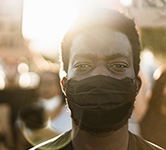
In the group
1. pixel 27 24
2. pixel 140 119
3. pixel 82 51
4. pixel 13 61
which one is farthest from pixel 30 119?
pixel 13 61

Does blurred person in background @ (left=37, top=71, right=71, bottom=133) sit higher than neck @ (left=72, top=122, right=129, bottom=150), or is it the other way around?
neck @ (left=72, top=122, right=129, bottom=150)

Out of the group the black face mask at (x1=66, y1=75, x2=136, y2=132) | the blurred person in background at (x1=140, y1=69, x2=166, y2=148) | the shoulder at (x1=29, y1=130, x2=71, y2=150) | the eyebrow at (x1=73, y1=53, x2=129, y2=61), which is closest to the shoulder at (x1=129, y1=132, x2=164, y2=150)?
the black face mask at (x1=66, y1=75, x2=136, y2=132)

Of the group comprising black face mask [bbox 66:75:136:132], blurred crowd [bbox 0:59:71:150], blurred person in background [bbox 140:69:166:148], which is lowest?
blurred crowd [bbox 0:59:71:150]

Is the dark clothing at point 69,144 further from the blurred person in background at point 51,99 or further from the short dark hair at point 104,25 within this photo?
the blurred person in background at point 51,99

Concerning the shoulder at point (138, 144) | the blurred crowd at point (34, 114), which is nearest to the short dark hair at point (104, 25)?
the shoulder at point (138, 144)

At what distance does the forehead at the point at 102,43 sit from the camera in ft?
8.36

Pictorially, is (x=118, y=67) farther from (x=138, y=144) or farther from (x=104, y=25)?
(x=138, y=144)

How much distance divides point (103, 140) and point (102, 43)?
64 cm

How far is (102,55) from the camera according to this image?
2.54m

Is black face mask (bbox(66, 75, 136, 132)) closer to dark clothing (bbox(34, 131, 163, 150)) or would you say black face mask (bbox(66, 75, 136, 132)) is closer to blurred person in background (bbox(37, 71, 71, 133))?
dark clothing (bbox(34, 131, 163, 150))

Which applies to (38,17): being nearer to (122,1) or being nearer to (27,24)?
(27,24)

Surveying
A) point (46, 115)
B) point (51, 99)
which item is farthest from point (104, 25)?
point (51, 99)

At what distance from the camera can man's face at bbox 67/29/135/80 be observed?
8.36ft

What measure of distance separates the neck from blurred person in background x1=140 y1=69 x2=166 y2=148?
57.9 inches
